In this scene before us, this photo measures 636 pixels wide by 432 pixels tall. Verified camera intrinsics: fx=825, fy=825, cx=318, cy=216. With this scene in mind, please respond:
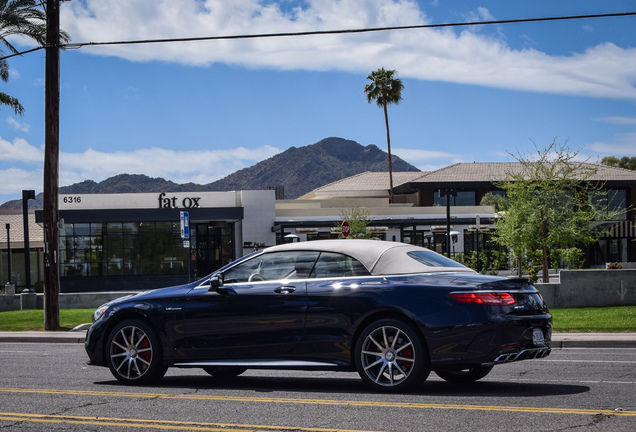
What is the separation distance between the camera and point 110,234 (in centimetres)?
5062

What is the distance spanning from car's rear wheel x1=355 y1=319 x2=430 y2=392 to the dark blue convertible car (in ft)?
0.03

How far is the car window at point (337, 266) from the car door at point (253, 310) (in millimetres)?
125

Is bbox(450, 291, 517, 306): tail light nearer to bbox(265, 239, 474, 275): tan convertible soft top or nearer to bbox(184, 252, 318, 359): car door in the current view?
bbox(265, 239, 474, 275): tan convertible soft top

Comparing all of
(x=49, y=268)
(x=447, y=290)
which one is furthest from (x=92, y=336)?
(x=49, y=268)

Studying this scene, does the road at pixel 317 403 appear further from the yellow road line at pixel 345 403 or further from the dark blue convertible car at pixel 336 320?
the dark blue convertible car at pixel 336 320

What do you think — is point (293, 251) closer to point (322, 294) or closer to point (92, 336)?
point (322, 294)

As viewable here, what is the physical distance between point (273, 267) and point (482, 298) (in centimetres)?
237

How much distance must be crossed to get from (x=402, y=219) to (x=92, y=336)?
44.9 metres

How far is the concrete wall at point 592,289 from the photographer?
23.4m

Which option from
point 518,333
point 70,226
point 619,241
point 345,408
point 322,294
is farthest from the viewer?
point 619,241

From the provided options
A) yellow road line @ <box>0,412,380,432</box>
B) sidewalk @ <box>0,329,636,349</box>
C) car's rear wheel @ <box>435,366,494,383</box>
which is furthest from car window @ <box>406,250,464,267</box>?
sidewalk @ <box>0,329,636,349</box>

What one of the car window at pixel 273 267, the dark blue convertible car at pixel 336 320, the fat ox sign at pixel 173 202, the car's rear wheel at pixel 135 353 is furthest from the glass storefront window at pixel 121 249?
the car window at pixel 273 267

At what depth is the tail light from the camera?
8094 mm

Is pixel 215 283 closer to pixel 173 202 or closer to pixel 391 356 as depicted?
pixel 391 356
